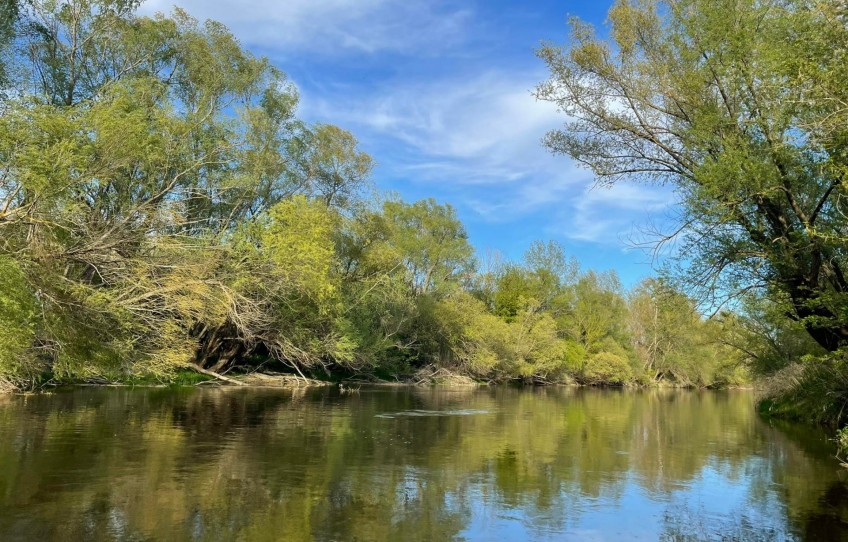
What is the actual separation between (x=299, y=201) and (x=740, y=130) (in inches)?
1141

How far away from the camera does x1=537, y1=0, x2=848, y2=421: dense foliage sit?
39.9ft

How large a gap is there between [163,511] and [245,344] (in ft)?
115

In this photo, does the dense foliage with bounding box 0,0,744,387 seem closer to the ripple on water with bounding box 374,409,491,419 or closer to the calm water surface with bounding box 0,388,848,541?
the calm water surface with bounding box 0,388,848,541

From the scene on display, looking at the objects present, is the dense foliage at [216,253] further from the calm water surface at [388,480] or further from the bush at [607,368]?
the calm water surface at [388,480]

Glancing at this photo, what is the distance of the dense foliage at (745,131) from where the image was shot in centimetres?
1216

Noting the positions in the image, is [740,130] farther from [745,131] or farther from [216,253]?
[216,253]

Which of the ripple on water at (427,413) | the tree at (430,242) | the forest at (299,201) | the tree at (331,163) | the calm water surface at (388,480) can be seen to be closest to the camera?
the calm water surface at (388,480)

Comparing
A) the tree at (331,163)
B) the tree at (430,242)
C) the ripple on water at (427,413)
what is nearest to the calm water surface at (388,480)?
the ripple on water at (427,413)

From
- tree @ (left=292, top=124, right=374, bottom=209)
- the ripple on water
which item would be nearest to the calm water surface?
the ripple on water

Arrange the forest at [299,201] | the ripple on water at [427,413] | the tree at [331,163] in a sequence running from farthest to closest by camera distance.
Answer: the tree at [331,163], the ripple on water at [427,413], the forest at [299,201]

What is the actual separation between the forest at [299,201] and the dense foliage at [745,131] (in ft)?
0.23

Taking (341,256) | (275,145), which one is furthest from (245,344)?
(275,145)

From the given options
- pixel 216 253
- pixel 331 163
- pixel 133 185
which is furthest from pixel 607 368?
pixel 133 185

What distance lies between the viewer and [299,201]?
39.4 m
